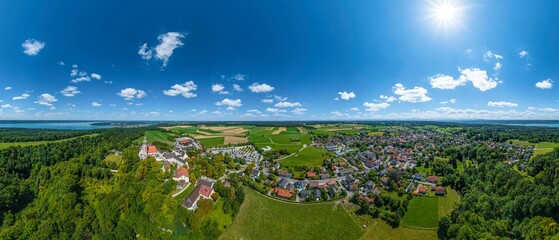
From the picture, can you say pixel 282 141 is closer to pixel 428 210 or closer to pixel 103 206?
pixel 428 210

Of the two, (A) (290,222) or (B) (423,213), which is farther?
(B) (423,213)

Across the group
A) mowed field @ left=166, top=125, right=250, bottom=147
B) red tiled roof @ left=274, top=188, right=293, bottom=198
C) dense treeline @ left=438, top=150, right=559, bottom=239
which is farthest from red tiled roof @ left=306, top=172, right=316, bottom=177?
mowed field @ left=166, top=125, right=250, bottom=147

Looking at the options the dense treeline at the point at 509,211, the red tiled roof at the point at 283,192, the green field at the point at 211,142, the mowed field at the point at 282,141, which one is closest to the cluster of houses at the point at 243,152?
the green field at the point at 211,142

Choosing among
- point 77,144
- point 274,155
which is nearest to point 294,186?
point 274,155

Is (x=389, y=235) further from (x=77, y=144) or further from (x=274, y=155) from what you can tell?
(x=77, y=144)

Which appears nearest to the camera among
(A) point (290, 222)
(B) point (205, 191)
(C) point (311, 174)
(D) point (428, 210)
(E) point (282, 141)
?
(A) point (290, 222)

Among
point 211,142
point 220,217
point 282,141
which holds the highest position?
point 211,142

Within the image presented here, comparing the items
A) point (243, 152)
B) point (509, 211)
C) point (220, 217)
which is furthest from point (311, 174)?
point (243, 152)
